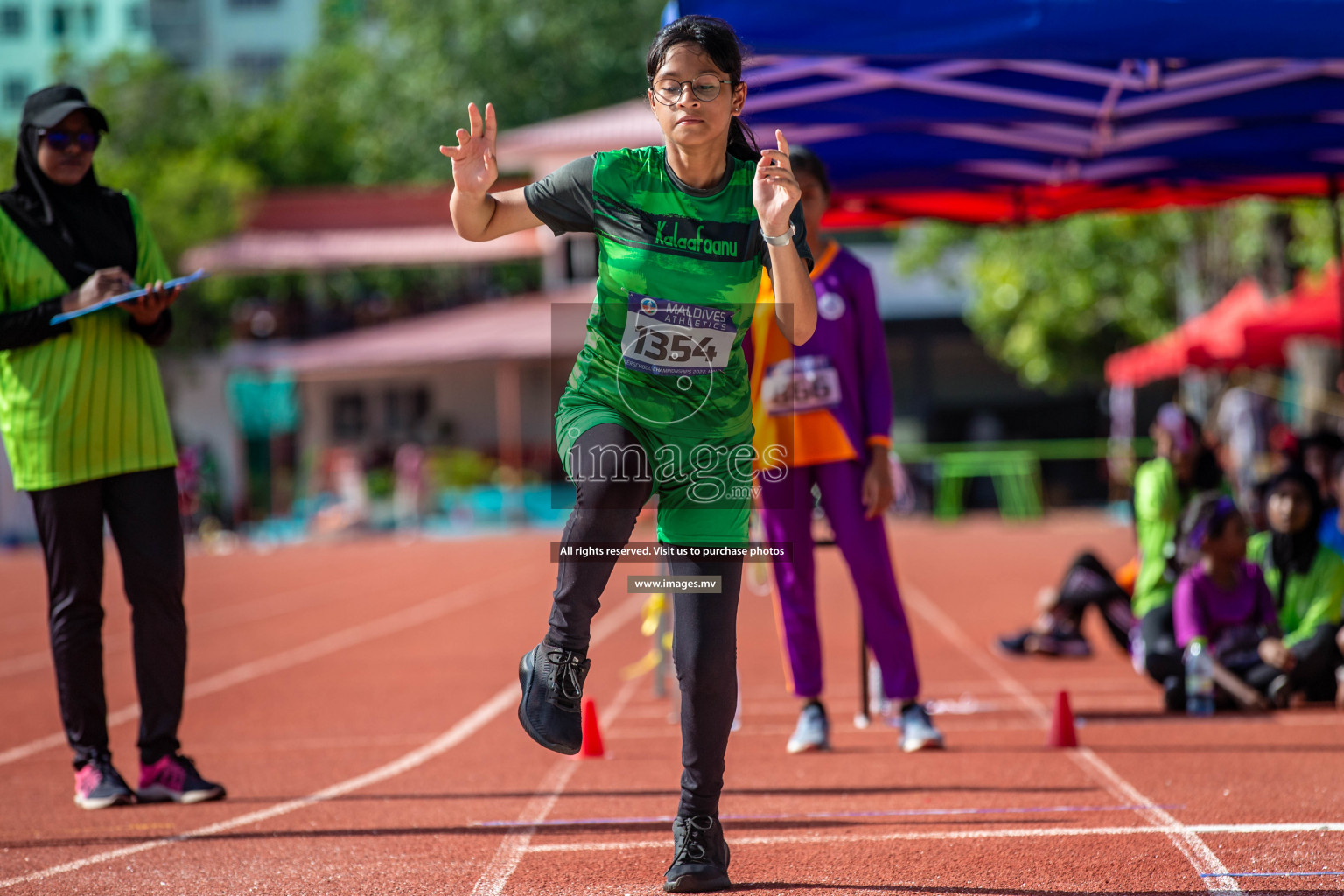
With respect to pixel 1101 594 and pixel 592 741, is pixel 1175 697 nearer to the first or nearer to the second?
pixel 1101 594

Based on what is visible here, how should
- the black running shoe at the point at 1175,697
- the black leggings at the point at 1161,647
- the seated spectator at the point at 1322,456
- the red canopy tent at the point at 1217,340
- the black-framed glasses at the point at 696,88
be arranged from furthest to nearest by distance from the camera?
the red canopy tent at the point at 1217,340 → the seated spectator at the point at 1322,456 → the black leggings at the point at 1161,647 → the black running shoe at the point at 1175,697 → the black-framed glasses at the point at 696,88

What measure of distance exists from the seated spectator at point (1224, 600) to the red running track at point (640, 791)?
0.33 m

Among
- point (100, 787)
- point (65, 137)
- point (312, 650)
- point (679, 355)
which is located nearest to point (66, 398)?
point (65, 137)

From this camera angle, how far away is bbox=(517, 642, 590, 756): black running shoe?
3.43 metres

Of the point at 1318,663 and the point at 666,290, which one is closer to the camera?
the point at 666,290

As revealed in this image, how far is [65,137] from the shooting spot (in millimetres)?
4977

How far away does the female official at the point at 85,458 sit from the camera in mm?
4926

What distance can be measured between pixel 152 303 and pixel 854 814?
2.78 m

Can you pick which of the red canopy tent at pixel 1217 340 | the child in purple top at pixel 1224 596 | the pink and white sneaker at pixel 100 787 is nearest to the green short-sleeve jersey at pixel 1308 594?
the child in purple top at pixel 1224 596

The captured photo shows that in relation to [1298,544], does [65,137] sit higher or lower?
higher

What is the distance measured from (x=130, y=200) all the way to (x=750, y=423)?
8.85 ft

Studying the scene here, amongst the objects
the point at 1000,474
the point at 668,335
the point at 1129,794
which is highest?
the point at 668,335

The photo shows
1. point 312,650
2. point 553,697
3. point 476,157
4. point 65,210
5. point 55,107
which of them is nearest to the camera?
point 553,697

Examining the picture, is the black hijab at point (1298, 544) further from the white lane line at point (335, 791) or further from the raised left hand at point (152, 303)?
the raised left hand at point (152, 303)
